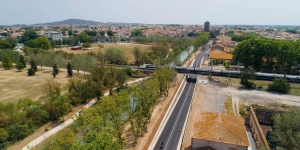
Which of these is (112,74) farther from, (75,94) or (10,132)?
(10,132)

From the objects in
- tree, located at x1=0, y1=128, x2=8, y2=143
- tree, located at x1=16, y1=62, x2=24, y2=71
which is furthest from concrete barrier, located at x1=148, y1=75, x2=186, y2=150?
tree, located at x1=16, y1=62, x2=24, y2=71

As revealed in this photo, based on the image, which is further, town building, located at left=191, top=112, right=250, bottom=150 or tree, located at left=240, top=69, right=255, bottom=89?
tree, located at left=240, top=69, right=255, bottom=89

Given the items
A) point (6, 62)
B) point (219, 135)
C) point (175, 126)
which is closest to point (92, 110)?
point (175, 126)

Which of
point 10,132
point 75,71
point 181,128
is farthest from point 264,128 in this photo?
point 75,71

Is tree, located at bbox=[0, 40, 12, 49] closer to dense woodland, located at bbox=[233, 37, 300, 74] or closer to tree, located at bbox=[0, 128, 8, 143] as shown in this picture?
tree, located at bbox=[0, 128, 8, 143]

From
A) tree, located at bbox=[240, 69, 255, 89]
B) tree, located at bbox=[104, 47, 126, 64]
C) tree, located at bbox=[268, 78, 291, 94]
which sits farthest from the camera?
tree, located at bbox=[104, 47, 126, 64]

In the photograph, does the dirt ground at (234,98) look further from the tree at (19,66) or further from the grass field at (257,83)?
the tree at (19,66)

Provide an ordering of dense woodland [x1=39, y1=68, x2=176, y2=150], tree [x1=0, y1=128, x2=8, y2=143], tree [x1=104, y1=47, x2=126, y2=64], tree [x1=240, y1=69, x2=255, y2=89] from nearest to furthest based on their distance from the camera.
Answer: dense woodland [x1=39, y1=68, x2=176, y2=150]
tree [x1=0, y1=128, x2=8, y2=143]
tree [x1=240, y1=69, x2=255, y2=89]
tree [x1=104, y1=47, x2=126, y2=64]
